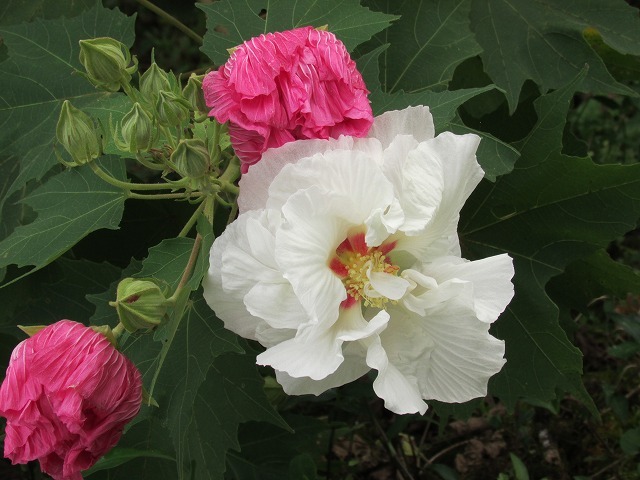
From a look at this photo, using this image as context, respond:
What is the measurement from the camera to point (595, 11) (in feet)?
5.78

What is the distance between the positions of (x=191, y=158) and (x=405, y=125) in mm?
260

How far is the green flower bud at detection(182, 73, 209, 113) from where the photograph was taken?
1094mm

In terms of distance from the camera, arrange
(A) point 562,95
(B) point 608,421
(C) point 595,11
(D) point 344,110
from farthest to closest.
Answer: (B) point 608,421 → (C) point 595,11 → (A) point 562,95 → (D) point 344,110

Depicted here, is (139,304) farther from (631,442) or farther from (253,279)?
(631,442)

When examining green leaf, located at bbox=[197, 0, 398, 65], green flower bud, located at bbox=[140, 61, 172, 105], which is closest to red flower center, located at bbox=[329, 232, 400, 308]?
green flower bud, located at bbox=[140, 61, 172, 105]

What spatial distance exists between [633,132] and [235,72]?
201cm

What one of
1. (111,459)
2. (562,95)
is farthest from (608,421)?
(111,459)

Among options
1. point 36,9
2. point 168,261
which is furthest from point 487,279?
point 36,9

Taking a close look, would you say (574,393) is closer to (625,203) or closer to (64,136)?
(625,203)

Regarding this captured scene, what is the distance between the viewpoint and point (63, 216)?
121cm

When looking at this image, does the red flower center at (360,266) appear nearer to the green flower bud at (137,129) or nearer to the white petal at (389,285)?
the white petal at (389,285)

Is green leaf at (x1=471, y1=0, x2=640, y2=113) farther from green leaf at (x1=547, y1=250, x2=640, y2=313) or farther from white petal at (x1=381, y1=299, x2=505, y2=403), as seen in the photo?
white petal at (x1=381, y1=299, x2=505, y2=403)

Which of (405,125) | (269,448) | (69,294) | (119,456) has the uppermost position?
(405,125)

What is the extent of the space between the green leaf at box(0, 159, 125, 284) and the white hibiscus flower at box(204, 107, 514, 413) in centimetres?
28
